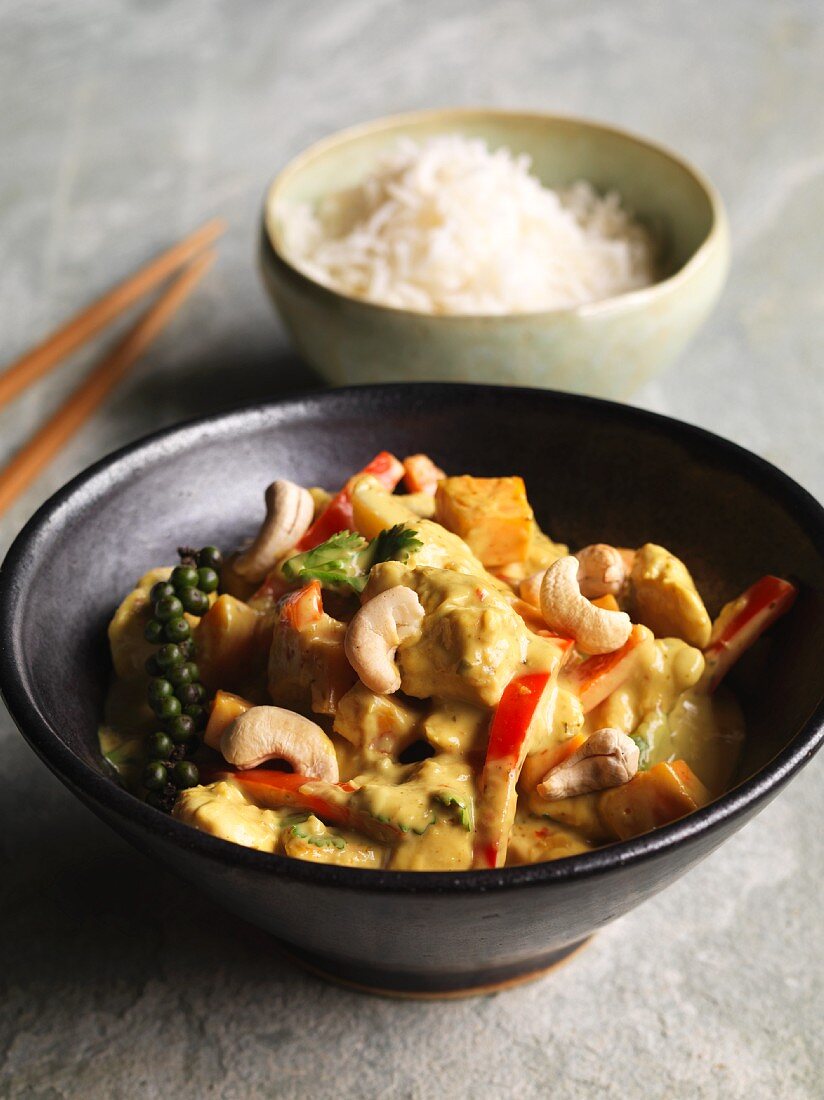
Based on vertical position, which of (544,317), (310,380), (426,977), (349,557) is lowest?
(310,380)

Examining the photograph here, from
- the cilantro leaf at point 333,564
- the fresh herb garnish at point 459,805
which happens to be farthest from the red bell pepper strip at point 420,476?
the fresh herb garnish at point 459,805

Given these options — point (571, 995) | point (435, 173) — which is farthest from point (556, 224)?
point (571, 995)

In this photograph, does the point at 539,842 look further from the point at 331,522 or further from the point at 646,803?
the point at 331,522

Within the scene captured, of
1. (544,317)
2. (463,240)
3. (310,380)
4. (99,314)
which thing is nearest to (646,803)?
(544,317)

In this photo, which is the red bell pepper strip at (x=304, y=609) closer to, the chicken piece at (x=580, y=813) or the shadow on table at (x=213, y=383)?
the chicken piece at (x=580, y=813)

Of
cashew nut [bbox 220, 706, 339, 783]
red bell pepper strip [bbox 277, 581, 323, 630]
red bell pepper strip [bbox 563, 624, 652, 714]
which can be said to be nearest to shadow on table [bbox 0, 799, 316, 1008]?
cashew nut [bbox 220, 706, 339, 783]

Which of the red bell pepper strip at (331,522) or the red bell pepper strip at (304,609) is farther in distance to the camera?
the red bell pepper strip at (331,522)

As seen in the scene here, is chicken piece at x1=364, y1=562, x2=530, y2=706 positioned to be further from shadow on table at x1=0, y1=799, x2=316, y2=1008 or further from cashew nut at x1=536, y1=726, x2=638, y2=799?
shadow on table at x1=0, y1=799, x2=316, y2=1008
